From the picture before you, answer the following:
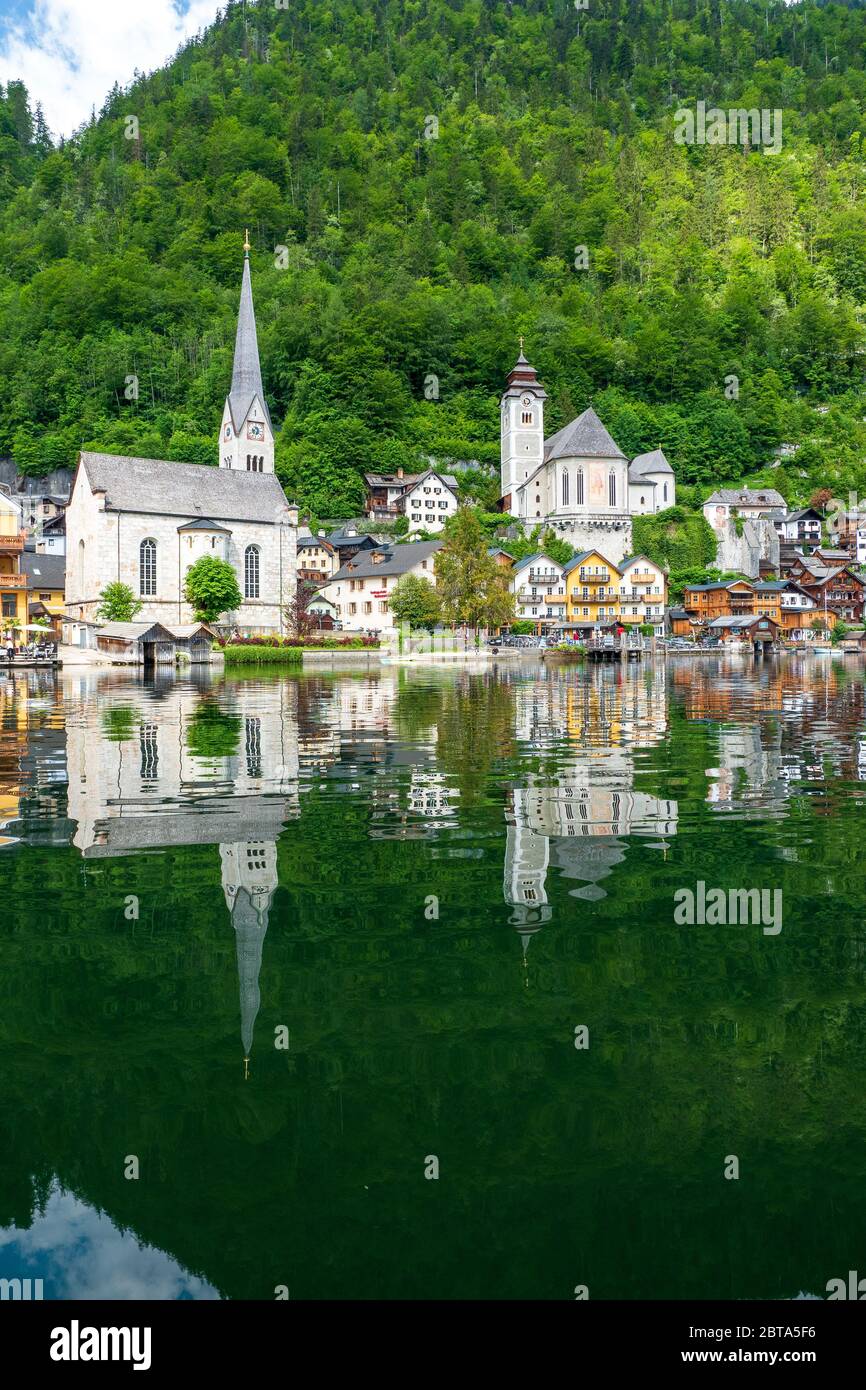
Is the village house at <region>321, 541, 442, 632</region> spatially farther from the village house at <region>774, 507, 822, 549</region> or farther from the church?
the village house at <region>774, 507, 822, 549</region>

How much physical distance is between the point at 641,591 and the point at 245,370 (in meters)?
47.9

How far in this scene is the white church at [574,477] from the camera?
110m

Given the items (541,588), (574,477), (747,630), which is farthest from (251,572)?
(747,630)

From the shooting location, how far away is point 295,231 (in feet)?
556

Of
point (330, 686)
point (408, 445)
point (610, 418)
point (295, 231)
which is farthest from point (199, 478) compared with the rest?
point (295, 231)

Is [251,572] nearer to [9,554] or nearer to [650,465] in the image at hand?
[9,554]

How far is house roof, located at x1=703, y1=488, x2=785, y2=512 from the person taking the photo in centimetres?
11406

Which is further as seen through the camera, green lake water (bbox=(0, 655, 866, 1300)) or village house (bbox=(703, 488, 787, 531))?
village house (bbox=(703, 488, 787, 531))

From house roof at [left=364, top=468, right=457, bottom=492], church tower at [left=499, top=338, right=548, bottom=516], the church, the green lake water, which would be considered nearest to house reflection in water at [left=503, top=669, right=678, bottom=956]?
Result: the green lake water

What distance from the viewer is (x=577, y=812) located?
12.0 meters

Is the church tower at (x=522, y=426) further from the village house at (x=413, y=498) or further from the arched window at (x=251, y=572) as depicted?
the arched window at (x=251, y=572)

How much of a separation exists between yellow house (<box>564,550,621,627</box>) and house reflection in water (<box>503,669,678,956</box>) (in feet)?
243
